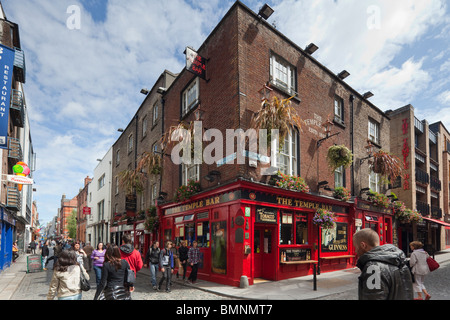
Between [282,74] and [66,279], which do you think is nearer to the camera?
[66,279]

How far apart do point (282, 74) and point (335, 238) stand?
8.11m

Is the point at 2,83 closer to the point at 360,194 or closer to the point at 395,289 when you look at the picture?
the point at 395,289

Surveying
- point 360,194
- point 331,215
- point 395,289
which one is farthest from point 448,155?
point 395,289

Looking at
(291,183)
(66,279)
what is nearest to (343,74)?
(291,183)

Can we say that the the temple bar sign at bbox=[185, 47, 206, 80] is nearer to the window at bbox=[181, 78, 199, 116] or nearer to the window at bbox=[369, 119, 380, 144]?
the window at bbox=[181, 78, 199, 116]

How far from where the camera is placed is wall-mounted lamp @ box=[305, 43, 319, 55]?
1542 centimetres

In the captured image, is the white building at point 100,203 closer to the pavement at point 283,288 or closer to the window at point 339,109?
the pavement at point 283,288

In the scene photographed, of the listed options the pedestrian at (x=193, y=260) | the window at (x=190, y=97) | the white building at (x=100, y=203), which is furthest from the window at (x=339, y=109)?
the white building at (x=100, y=203)

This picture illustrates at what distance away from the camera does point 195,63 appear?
46.0 ft

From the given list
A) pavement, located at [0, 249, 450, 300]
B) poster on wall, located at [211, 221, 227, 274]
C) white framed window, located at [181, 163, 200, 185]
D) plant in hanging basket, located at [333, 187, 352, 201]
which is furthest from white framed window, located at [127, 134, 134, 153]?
plant in hanging basket, located at [333, 187, 352, 201]

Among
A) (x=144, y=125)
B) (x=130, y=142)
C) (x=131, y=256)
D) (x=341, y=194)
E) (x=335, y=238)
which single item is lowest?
(x=335, y=238)

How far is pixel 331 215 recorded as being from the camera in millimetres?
13602

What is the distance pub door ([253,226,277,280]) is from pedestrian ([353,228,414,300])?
9547mm

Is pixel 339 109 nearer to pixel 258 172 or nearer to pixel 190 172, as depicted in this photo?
pixel 258 172
